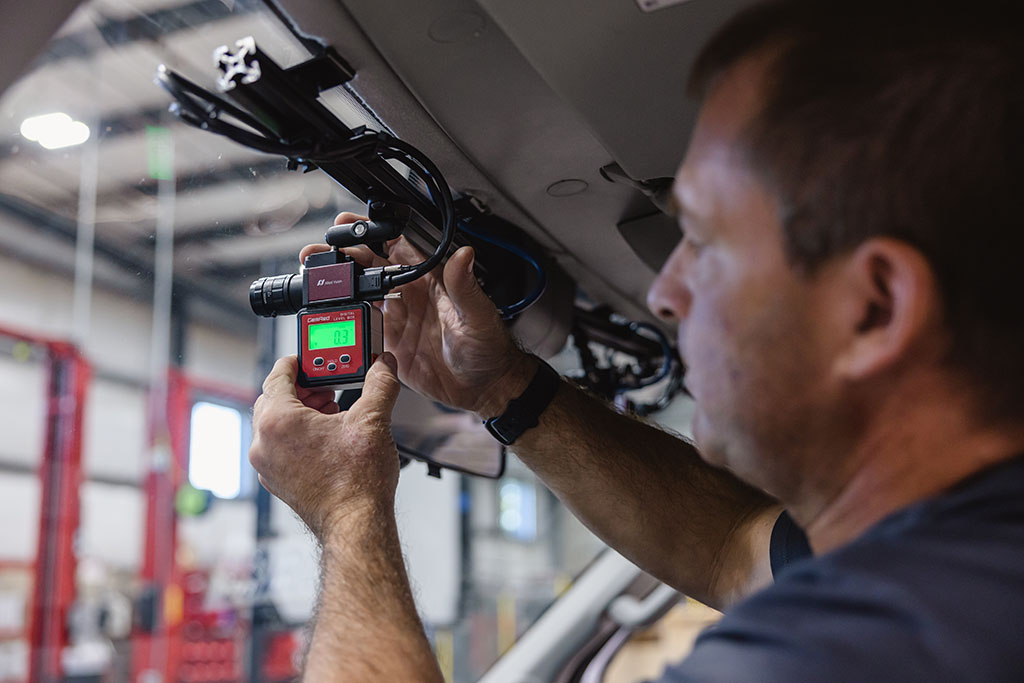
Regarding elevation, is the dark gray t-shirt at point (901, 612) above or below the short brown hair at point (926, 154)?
below

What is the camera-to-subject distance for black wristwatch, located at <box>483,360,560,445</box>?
1.38m

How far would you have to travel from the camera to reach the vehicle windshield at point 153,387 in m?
1.53

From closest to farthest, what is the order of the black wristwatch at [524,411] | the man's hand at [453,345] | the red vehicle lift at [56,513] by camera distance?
the man's hand at [453,345]
the black wristwatch at [524,411]
the red vehicle lift at [56,513]

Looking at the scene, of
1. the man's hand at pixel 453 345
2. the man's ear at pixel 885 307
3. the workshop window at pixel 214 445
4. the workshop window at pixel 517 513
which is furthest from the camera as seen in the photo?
the workshop window at pixel 517 513

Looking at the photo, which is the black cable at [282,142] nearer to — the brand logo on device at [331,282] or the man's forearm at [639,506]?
the brand logo on device at [331,282]

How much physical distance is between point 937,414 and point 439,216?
2.28ft

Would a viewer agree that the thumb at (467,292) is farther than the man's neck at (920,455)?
Yes

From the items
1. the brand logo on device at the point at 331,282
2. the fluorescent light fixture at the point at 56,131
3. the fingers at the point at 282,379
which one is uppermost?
the fluorescent light fixture at the point at 56,131

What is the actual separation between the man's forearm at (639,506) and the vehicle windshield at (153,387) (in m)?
0.28

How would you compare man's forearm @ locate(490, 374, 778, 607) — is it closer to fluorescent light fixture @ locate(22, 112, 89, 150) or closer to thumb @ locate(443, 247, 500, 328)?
thumb @ locate(443, 247, 500, 328)

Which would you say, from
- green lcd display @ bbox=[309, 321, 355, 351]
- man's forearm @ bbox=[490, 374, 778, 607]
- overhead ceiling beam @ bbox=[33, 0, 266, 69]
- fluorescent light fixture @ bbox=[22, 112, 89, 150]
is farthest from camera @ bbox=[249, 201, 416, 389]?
fluorescent light fixture @ bbox=[22, 112, 89, 150]

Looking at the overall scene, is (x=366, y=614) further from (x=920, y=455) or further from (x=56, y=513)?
(x=56, y=513)

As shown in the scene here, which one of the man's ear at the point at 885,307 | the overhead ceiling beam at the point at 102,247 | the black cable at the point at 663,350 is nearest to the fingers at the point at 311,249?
the overhead ceiling beam at the point at 102,247

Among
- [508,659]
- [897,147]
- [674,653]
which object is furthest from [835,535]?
[674,653]
